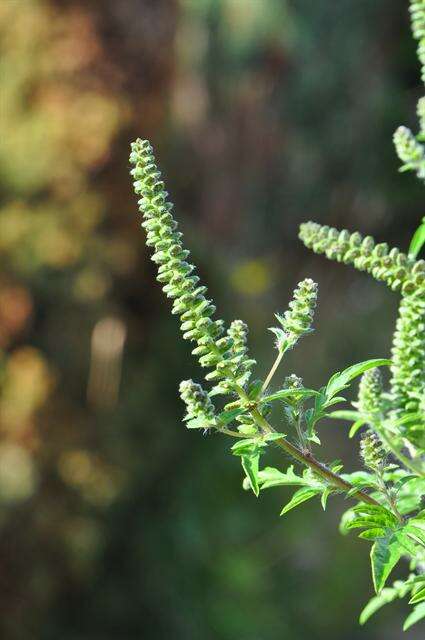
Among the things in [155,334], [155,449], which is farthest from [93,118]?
[155,449]

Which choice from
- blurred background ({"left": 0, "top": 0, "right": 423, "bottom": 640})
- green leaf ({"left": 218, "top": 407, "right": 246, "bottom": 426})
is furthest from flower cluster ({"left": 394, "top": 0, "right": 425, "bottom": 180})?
blurred background ({"left": 0, "top": 0, "right": 423, "bottom": 640})

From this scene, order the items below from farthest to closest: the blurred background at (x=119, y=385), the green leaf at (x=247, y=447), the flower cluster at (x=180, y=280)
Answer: the blurred background at (x=119, y=385) < the green leaf at (x=247, y=447) < the flower cluster at (x=180, y=280)

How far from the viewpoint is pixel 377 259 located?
0.89m

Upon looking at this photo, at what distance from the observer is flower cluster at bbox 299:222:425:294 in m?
0.88

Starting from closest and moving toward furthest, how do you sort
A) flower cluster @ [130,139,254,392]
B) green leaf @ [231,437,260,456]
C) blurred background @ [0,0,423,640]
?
1. flower cluster @ [130,139,254,392]
2. green leaf @ [231,437,260,456]
3. blurred background @ [0,0,423,640]

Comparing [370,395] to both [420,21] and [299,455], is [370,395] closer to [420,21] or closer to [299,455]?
[299,455]

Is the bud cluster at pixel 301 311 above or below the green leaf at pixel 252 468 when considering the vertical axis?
above

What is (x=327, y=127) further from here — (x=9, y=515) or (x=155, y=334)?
(x=9, y=515)

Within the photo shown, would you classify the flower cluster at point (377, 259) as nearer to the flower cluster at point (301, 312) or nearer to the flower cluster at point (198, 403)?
the flower cluster at point (301, 312)

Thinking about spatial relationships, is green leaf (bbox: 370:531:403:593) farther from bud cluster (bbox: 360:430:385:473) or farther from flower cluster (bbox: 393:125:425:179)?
flower cluster (bbox: 393:125:425:179)

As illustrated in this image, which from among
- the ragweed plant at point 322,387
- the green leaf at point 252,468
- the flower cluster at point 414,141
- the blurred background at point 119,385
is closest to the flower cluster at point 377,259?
the ragweed plant at point 322,387

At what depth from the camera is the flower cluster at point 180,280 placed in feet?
2.52

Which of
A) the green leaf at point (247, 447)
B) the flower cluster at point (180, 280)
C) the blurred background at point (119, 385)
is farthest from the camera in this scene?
the blurred background at point (119, 385)

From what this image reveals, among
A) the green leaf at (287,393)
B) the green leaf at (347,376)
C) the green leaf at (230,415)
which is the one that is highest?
the green leaf at (347,376)
